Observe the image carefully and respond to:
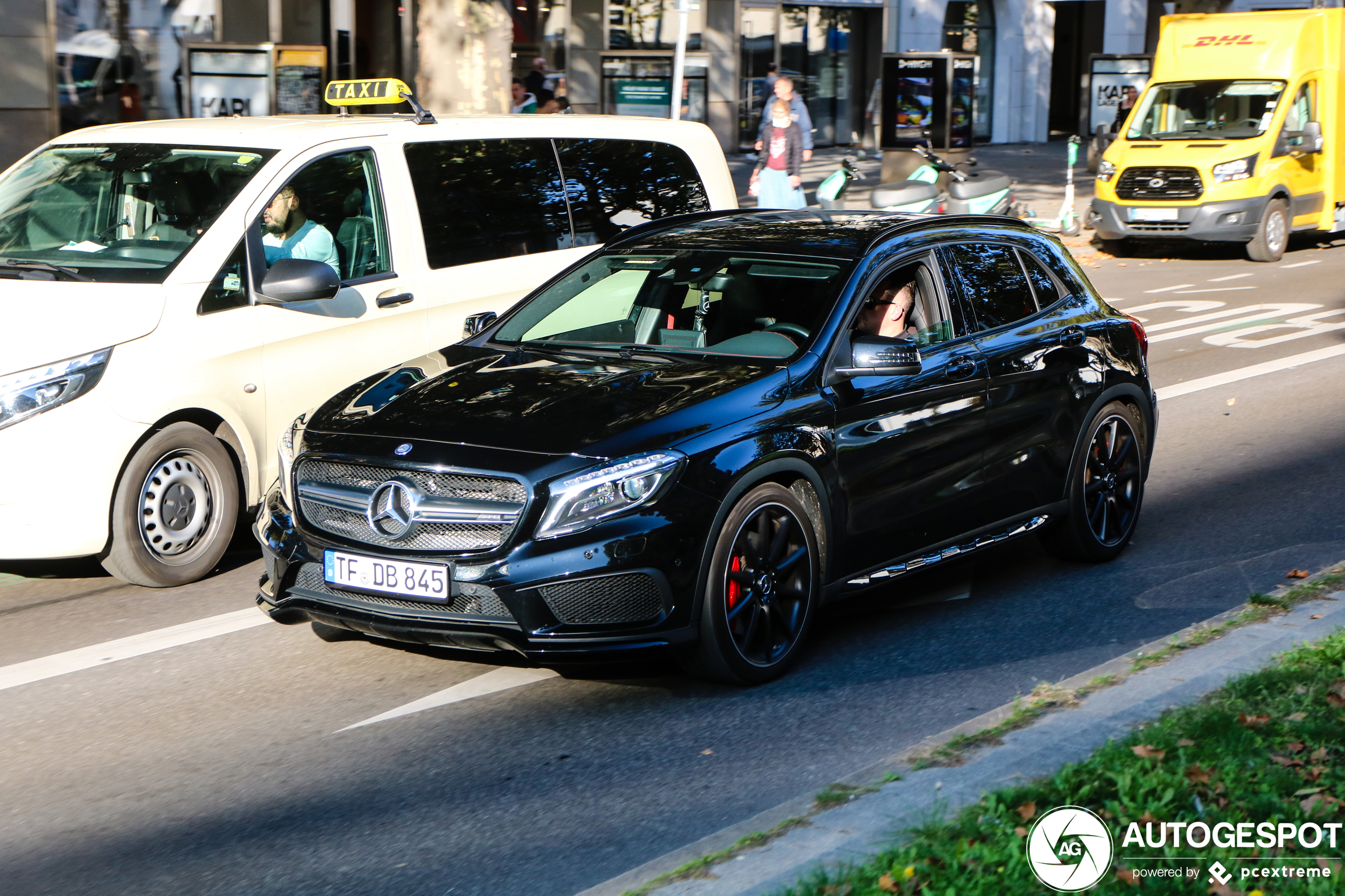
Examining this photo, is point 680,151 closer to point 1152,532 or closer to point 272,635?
point 1152,532

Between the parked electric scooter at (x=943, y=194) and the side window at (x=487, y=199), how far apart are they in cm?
1012

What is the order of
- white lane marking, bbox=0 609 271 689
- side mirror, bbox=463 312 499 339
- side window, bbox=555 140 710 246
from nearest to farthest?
1. white lane marking, bbox=0 609 271 689
2. side mirror, bbox=463 312 499 339
3. side window, bbox=555 140 710 246

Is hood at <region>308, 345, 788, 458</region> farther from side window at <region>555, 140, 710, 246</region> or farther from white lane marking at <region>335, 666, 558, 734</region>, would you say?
side window at <region>555, 140, 710, 246</region>

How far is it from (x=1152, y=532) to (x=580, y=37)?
75.5 ft

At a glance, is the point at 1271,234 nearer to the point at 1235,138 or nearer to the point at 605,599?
the point at 1235,138

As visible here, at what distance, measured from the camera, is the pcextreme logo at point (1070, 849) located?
3.78 meters

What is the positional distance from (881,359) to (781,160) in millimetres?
12423

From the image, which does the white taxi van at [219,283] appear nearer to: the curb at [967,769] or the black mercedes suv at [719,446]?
the black mercedes suv at [719,446]

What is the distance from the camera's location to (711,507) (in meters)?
5.21

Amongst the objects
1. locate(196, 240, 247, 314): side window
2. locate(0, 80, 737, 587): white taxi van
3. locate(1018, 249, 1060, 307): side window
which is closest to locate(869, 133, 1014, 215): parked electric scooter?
locate(0, 80, 737, 587): white taxi van

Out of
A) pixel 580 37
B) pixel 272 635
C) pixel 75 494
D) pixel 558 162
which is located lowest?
pixel 272 635

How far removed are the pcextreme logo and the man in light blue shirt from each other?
433 cm

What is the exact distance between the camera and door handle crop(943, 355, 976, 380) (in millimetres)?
6301

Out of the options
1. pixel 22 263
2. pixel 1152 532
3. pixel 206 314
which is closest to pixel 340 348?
pixel 206 314
